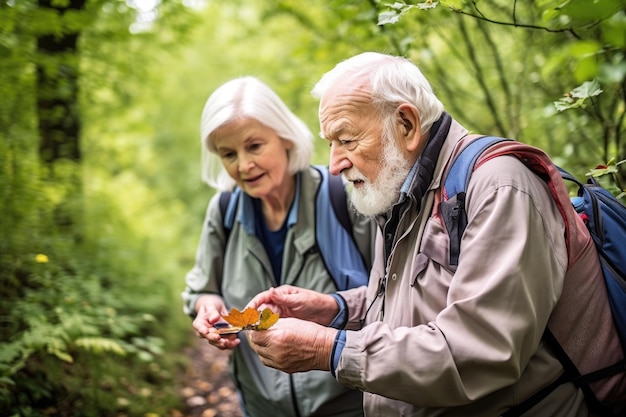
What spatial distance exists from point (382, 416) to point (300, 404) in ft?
2.82

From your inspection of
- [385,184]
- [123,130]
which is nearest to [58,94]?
[123,130]

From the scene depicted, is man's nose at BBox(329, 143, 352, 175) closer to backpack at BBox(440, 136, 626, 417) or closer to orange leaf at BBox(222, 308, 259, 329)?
backpack at BBox(440, 136, 626, 417)

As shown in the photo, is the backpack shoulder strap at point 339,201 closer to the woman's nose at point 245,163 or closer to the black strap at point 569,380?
the woman's nose at point 245,163

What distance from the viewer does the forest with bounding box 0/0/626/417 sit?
3135 millimetres

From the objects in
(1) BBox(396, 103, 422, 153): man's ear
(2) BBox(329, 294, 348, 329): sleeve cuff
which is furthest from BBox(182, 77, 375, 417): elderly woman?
(1) BBox(396, 103, 422, 153): man's ear

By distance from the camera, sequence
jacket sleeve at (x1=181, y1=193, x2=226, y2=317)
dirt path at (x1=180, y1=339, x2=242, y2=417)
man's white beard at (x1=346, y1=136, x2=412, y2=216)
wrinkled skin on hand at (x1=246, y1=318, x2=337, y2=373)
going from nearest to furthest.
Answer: wrinkled skin on hand at (x1=246, y1=318, x2=337, y2=373) → man's white beard at (x1=346, y1=136, x2=412, y2=216) → jacket sleeve at (x1=181, y1=193, x2=226, y2=317) → dirt path at (x1=180, y1=339, x2=242, y2=417)

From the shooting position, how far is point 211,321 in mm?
2641

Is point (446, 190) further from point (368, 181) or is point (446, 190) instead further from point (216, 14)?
point (216, 14)

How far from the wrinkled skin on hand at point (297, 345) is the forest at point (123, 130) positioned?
3.92ft

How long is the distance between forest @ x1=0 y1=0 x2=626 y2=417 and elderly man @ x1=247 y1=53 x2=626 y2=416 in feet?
1.58

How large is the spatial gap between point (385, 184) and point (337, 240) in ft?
2.54

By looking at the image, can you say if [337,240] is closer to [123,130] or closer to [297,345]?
[297,345]

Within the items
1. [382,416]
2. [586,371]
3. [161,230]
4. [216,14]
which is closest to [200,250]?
[382,416]

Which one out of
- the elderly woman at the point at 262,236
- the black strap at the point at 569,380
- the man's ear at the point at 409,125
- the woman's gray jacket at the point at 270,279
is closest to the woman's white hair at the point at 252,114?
the elderly woman at the point at 262,236
